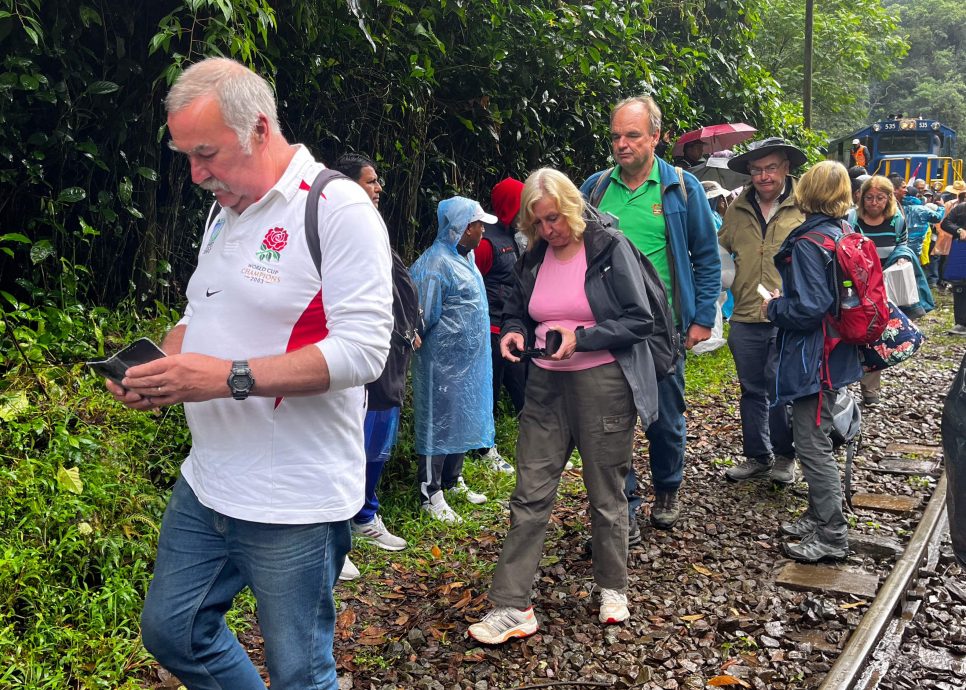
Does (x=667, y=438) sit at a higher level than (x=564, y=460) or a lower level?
lower

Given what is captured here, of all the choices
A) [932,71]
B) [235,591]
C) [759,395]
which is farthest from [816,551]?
[932,71]

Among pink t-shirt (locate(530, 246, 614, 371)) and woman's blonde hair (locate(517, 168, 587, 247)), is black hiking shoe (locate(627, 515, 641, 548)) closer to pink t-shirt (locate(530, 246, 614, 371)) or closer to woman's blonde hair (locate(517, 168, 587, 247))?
pink t-shirt (locate(530, 246, 614, 371))

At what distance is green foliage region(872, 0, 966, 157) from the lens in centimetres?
6712

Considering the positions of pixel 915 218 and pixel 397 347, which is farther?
pixel 915 218

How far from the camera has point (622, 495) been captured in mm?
4621

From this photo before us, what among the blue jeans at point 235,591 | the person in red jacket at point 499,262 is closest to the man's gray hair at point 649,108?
the person in red jacket at point 499,262

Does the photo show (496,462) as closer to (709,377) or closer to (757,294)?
(757,294)

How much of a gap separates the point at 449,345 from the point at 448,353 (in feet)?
0.18

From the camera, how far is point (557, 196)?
14.3ft

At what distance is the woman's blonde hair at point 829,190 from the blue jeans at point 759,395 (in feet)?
5.00

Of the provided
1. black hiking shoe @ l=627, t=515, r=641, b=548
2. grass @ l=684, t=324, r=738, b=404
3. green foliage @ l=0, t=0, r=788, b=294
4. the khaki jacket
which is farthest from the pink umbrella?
black hiking shoe @ l=627, t=515, r=641, b=548

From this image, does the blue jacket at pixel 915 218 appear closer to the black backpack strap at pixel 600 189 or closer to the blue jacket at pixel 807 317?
the blue jacket at pixel 807 317

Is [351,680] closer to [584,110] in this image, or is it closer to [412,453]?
[412,453]

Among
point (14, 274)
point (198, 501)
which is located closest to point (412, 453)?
point (14, 274)
